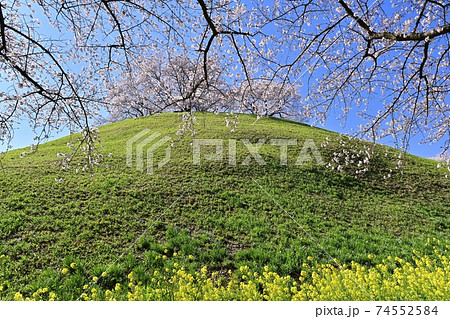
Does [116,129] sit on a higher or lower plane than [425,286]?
higher

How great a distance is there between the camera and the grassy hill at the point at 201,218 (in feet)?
17.8

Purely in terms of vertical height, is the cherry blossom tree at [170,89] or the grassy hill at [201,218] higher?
the cherry blossom tree at [170,89]

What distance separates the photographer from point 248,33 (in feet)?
14.8

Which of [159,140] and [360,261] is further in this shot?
[159,140]

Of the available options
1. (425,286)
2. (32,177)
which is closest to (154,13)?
(425,286)

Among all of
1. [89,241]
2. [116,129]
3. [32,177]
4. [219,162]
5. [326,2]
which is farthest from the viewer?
[116,129]

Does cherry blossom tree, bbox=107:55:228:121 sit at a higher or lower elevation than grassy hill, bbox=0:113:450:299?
higher

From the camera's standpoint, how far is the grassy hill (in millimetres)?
5438

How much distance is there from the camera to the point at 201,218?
7516mm

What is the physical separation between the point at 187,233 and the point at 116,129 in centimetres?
1556

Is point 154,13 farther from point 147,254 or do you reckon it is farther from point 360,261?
point 360,261

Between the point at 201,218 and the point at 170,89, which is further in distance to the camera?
the point at 170,89

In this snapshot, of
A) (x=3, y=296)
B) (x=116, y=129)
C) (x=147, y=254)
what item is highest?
(x=116, y=129)

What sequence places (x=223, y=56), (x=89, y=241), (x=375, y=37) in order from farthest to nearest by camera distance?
(x=89, y=241)
(x=223, y=56)
(x=375, y=37)
